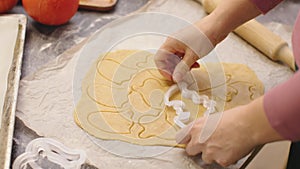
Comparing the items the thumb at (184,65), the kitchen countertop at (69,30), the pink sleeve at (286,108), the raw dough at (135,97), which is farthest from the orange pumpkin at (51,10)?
the pink sleeve at (286,108)

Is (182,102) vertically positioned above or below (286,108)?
below

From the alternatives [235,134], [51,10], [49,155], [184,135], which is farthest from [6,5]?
[235,134]

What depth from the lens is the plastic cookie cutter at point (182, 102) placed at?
89 centimetres

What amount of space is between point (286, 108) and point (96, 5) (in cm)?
64

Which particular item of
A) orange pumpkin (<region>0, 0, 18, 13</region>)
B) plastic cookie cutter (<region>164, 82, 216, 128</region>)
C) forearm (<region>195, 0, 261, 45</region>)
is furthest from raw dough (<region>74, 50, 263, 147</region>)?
orange pumpkin (<region>0, 0, 18, 13</region>)

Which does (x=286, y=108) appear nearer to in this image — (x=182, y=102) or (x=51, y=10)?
(x=182, y=102)

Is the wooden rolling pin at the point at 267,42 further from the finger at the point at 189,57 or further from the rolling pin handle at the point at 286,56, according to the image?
the finger at the point at 189,57

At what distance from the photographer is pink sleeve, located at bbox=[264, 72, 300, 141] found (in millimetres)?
604

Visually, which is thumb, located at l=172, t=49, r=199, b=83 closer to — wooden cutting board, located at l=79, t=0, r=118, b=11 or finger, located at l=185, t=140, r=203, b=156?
finger, located at l=185, t=140, r=203, b=156

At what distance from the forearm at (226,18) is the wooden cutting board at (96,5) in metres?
0.30

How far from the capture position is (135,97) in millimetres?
927

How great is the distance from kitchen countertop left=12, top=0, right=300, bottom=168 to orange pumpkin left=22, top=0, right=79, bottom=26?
26 millimetres

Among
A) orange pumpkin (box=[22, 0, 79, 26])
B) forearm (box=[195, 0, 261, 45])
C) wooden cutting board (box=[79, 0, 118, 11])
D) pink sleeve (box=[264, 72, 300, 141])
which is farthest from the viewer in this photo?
wooden cutting board (box=[79, 0, 118, 11])

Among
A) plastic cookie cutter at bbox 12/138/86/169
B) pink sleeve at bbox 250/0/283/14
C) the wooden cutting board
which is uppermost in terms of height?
pink sleeve at bbox 250/0/283/14
